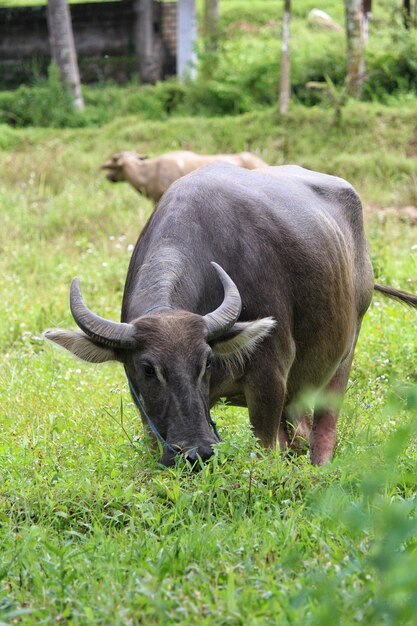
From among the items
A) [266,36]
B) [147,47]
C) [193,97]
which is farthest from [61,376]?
[266,36]

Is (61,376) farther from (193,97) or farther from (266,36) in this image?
(266,36)

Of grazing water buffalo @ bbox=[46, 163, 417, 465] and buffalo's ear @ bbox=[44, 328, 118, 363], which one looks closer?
grazing water buffalo @ bbox=[46, 163, 417, 465]

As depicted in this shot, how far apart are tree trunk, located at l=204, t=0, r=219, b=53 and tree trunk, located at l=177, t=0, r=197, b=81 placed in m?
0.33

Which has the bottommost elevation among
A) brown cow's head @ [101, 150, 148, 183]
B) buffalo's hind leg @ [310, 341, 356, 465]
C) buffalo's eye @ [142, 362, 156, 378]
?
brown cow's head @ [101, 150, 148, 183]

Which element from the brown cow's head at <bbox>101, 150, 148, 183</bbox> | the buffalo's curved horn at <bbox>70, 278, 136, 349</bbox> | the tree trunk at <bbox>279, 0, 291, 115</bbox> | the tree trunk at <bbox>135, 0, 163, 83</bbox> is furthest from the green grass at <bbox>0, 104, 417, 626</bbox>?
the tree trunk at <bbox>135, 0, 163, 83</bbox>

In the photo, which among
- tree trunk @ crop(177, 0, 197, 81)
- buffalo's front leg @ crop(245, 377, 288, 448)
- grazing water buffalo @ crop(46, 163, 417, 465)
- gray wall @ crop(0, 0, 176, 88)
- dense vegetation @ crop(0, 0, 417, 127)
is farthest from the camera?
gray wall @ crop(0, 0, 176, 88)

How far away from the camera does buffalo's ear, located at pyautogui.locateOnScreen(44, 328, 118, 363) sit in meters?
4.80

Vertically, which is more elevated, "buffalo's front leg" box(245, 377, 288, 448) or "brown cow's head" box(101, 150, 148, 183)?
"buffalo's front leg" box(245, 377, 288, 448)

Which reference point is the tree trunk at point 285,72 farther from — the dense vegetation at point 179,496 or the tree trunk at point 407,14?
the dense vegetation at point 179,496

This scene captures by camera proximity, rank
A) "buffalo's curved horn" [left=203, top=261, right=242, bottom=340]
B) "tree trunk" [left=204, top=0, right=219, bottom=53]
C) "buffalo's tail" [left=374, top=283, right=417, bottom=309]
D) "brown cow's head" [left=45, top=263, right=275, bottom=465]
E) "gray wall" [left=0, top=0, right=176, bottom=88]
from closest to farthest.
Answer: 1. "brown cow's head" [left=45, top=263, right=275, bottom=465]
2. "buffalo's curved horn" [left=203, top=261, right=242, bottom=340]
3. "buffalo's tail" [left=374, top=283, right=417, bottom=309]
4. "tree trunk" [left=204, top=0, right=219, bottom=53]
5. "gray wall" [left=0, top=0, right=176, bottom=88]

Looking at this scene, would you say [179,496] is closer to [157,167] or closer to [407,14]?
[157,167]

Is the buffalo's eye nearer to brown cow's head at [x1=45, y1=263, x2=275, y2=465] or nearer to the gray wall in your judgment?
brown cow's head at [x1=45, y1=263, x2=275, y2=465]

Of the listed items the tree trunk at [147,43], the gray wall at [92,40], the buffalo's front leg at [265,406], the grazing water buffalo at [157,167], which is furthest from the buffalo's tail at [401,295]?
the gray wall at [92,40]

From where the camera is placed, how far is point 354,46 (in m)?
19.1
